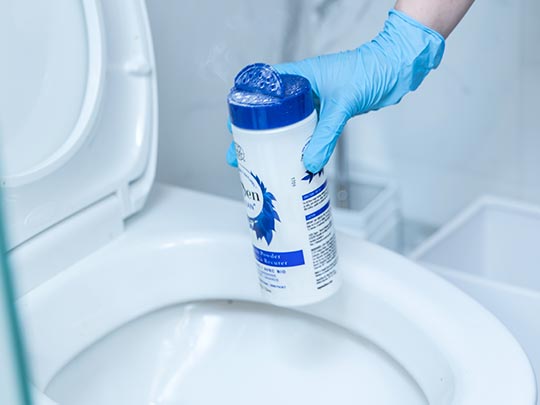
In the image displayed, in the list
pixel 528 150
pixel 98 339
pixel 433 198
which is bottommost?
pixel 433 198

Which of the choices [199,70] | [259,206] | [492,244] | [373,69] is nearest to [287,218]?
[259,206]

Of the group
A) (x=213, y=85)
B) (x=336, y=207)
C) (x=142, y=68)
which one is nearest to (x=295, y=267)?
(x=142, y=68)

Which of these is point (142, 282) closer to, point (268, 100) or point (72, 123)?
point (72, 123)

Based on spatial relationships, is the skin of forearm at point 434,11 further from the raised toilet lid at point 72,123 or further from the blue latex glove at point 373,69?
the raised toilet lid at point 72,123

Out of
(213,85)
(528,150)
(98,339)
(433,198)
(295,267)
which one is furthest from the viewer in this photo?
(433,198)

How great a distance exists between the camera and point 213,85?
0.93 metres

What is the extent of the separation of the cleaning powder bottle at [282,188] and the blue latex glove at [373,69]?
0.23 feet

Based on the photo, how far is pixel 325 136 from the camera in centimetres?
59

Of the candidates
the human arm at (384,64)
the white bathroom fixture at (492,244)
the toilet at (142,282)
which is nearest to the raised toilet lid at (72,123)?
the toilet at (142,282)

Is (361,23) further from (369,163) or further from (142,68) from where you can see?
(142,68)

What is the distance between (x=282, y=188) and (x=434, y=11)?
241mm

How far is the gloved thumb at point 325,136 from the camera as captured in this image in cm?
56

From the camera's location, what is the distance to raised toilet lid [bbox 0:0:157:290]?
65cm

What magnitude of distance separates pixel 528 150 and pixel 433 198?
0.55 ft
